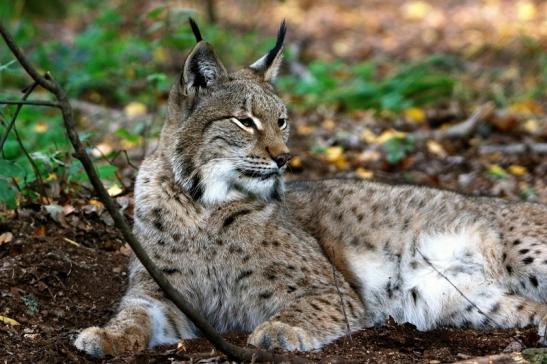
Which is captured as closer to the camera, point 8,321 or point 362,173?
point 8,321

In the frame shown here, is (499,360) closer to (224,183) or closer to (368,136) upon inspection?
(224,183)

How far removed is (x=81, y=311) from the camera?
17.0 ft

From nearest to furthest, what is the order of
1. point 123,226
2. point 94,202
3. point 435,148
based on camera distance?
1. point 123,226
2. point 94,202
3. point 435,148

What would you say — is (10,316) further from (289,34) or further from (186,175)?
(289,34)

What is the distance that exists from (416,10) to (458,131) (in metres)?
6.87

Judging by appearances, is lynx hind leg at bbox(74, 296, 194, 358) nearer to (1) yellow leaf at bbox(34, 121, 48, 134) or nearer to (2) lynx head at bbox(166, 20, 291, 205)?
(2) lynx head at bbox(166, 20, 291, 205)

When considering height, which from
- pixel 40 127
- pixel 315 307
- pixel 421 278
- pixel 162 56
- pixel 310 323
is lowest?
pixel 310 323

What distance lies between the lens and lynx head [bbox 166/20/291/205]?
5023 millimetres

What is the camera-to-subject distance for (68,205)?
6.34 metres

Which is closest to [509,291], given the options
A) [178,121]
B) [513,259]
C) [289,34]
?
[513,259]

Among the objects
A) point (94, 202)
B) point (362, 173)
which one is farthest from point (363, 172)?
point (94, 202)

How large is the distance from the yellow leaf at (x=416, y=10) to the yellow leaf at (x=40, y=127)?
862 centimetres

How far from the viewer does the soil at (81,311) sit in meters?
4.32

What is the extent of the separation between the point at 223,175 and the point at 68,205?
70.0 inches
